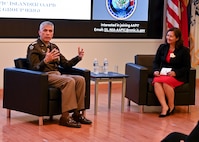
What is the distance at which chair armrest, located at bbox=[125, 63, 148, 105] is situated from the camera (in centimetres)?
632

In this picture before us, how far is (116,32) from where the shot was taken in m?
8.59

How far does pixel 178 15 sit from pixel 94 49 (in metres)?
1.74

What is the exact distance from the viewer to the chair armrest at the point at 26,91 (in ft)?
17.7

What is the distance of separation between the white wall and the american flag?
474 mm

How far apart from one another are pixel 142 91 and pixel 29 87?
5.44 feet

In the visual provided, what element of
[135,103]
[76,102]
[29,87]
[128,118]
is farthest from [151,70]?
[29,87]

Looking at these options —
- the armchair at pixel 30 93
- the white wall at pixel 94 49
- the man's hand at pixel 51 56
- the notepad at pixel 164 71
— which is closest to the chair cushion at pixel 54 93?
the armchair at pixel 30 93

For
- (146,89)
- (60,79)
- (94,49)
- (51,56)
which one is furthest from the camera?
(94,49)

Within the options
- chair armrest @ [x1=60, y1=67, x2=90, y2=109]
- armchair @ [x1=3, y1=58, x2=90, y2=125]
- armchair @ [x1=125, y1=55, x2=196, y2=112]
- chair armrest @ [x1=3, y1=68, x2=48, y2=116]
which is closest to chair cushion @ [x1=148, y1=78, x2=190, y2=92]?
armchair @ [x1=125, y1=55, x2=196, y2=112]

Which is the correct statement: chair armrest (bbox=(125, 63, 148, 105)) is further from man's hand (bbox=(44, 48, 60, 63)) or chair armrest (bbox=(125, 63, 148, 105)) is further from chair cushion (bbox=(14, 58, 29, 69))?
chair cushion (bbox=(14, 58, 29, 69))

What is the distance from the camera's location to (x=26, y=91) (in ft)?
Result: 18.1

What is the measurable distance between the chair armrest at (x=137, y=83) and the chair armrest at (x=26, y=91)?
148cm

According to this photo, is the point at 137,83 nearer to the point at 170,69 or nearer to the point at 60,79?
the point at 170,69

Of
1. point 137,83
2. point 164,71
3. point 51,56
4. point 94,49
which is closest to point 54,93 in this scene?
point 51,56
